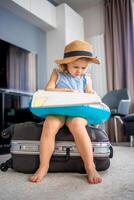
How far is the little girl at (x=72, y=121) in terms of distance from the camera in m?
0.92

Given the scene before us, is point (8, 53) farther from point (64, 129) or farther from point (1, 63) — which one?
point (64, 129)

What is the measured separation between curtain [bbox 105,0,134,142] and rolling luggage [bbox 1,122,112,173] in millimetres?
2201

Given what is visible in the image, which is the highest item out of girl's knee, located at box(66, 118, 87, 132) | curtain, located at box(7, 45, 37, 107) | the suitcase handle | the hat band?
curtain, located at box(7, 45, 37, 107)

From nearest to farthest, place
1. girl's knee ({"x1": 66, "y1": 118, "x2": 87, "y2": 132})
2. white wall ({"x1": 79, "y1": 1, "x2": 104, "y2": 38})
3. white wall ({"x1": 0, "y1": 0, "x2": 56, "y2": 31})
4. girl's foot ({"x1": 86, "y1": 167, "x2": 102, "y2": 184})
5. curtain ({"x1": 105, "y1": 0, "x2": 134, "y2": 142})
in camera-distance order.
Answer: girl's foot ({"x1": 86, "y1": 167, "x2": 102, "y2": 184}) < girl's knee ({"x1": 66, "y1": 118, "x2": 87, "y2": 132}) < white wall ({"x1": 0, "y1": 0, "x2": 56, "y2": 31}) < curtain ({"x1": 105, "y1": 0, "x2": 134, "y2": 142}) < white wall ({"x1": 79, "y1": 1, "x2": 104, "y2": 38})

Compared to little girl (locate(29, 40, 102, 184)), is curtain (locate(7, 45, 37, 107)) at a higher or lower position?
higher

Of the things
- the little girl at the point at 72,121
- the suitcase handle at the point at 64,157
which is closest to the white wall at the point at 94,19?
the little girl at the point at 72,121

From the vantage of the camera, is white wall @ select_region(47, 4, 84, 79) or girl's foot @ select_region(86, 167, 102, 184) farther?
white wall @ select_region(47, 4, 84, 79)

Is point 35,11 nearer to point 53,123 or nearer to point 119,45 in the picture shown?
point 119,45

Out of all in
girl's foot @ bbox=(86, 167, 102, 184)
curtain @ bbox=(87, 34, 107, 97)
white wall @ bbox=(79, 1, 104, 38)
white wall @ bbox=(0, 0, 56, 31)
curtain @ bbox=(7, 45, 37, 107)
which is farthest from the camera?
white wall @ bbox=(79, 1, 104, 38)

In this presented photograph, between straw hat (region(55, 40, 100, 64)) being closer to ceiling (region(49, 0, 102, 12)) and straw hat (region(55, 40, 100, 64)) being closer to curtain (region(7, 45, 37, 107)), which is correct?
curtain (region(7, 45, 37, 107))

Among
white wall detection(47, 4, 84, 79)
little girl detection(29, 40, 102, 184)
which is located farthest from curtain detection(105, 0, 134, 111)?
little girl detection(29, 40, 102, 184)

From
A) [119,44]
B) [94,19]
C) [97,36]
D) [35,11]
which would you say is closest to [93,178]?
[35,11]

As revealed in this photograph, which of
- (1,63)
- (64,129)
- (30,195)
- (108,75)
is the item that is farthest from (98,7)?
(30,195)

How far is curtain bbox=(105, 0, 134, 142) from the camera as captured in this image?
10.3 feet
